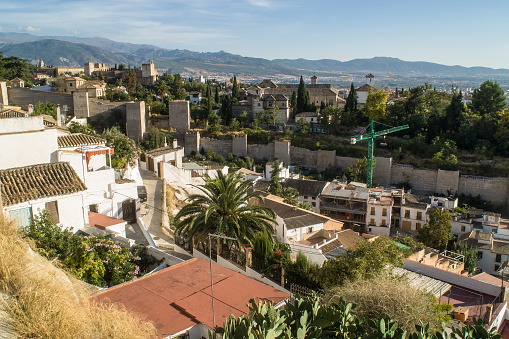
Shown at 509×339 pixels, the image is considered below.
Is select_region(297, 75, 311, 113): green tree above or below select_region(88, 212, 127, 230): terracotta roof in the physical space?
above

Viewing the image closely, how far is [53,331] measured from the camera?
3.19 m

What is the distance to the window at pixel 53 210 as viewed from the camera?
6.79m

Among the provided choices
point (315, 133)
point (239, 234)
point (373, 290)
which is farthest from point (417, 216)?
point (373, 290)

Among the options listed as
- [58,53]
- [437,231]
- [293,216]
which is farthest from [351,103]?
[58,53]

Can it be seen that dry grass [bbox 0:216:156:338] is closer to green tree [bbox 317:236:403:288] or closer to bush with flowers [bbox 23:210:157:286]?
bush with flowers [bbox 23:210:157:286]

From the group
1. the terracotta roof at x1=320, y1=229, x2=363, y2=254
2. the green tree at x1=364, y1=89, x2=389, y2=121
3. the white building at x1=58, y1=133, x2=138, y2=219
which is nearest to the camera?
the white building at x1=58, y1=133, x2=138, y2=219

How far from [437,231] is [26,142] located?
15.4 m

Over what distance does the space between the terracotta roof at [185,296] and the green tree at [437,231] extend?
529 inches

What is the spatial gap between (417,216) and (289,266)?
50.0 ft

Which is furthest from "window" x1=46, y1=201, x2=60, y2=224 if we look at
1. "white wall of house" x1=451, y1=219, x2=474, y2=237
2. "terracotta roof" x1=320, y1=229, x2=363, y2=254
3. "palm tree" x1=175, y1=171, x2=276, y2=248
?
"white wall of house" x1=451, y1=219, x2=474, y2=237

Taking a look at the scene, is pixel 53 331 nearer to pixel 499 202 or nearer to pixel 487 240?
pixel 487 240

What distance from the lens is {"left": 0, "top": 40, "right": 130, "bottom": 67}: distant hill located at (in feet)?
538

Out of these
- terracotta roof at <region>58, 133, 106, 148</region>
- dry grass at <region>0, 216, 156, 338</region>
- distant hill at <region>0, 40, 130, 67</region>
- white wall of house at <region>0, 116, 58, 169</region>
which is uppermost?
distant hill at <region>0, 40, 130, 67</region>

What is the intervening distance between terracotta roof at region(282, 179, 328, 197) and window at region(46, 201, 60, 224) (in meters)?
15.7
